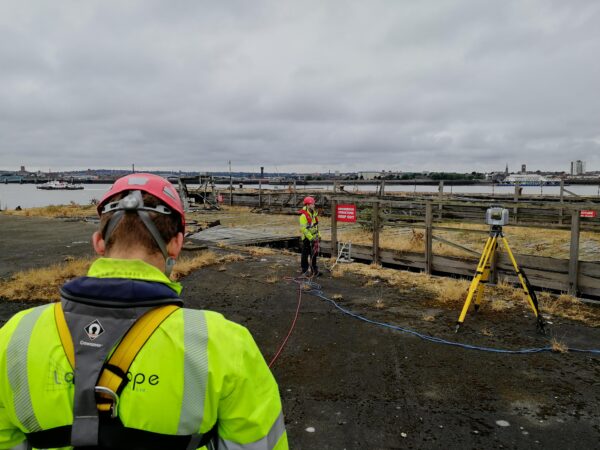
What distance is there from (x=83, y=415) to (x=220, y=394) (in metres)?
0.41

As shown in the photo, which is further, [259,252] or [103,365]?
[259,252]

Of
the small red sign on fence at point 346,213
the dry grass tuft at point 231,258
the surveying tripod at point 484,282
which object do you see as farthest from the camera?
the small red sign on fence at point 346,213

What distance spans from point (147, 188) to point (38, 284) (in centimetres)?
851

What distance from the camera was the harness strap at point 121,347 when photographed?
1.27 m

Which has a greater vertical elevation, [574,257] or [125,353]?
[125,353]

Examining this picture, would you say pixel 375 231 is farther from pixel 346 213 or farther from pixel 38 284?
pixel 38 284

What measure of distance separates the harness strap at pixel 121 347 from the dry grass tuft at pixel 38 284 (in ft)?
23.9

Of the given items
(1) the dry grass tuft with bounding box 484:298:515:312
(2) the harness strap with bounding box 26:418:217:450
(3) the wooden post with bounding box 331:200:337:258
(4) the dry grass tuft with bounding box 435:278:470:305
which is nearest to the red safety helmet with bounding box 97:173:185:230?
(2) the harness strap with bounding box 26:418:217:450

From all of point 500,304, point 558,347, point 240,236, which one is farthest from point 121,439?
point 240,236

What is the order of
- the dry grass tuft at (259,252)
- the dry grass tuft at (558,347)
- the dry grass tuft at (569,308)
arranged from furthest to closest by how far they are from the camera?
the dry grass tuft at (259,252) → the dry grass tuft at (569,308) → the dry grass tuft at (558,347)

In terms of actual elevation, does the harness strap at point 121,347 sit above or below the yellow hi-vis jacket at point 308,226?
above

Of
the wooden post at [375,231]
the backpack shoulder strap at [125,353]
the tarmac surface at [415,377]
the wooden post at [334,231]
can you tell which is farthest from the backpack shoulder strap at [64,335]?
the wooden post at [334,231]

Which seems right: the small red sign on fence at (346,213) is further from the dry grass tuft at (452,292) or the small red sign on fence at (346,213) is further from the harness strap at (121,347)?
the harness strap at (121,347)

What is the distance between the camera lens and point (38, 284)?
28.0 feet
